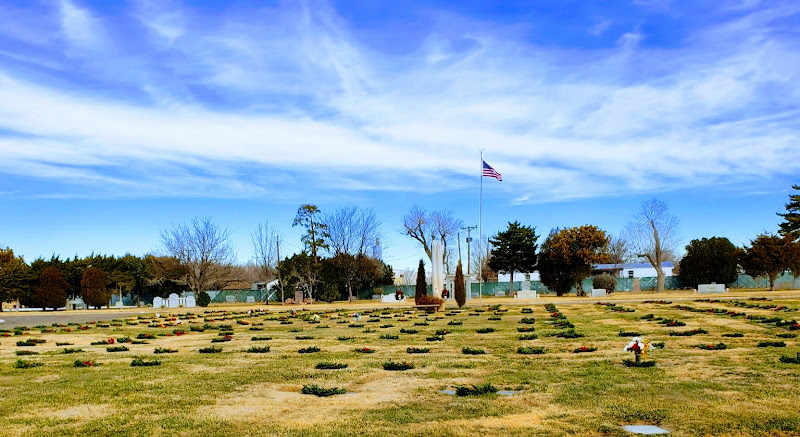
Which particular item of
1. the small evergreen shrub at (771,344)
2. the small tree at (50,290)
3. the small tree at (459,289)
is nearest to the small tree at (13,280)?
the small tree at (50,290)

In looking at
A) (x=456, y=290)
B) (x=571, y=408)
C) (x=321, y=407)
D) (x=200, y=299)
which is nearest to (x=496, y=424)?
(x=571, y=408)

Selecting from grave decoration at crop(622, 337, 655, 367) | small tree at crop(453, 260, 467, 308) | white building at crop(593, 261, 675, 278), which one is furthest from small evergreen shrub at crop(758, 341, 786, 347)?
white building at crop(593, 261, 675, 278)

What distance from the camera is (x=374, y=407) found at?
6.41m

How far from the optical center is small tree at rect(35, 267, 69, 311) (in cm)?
4466

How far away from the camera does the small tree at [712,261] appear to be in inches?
2082

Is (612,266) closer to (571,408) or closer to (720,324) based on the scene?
(720,324)

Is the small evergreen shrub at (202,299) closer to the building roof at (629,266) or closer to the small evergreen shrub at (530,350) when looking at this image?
the small evergreen shrub at (530,350)

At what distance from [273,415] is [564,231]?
159 feet

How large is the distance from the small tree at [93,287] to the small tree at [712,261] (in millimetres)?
49861

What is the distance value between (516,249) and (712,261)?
16.7 m

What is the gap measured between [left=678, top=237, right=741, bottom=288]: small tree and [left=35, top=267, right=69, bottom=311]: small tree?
52087 mm

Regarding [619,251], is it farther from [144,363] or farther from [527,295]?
[144,363]

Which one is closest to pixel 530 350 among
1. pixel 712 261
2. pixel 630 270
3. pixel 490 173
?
pixel 490 173

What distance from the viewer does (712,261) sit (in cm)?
5347
